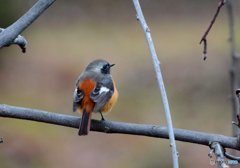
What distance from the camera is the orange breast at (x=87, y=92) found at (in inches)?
181

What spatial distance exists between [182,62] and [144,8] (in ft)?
28.3

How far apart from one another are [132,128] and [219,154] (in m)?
0.55

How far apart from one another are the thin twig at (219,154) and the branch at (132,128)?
0.05 meters

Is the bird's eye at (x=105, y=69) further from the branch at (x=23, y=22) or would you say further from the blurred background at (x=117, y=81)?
the blurred background at (x=117, y=81)

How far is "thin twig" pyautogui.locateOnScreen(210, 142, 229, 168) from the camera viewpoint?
2.41 m

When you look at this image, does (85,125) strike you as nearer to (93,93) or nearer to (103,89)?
(93,93)

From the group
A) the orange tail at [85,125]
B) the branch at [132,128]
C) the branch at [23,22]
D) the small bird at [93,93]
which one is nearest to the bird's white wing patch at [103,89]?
the small bird at [93,93]

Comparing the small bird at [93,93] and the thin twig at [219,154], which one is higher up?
the small bird at [93,93]

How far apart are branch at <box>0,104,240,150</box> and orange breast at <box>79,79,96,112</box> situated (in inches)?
49.1

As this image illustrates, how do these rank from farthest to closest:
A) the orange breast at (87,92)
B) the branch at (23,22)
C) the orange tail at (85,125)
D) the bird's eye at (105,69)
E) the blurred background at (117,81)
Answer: the blurred background at (117,81) → the bird's eye at (105,69) → the orange breast at (87,92) → the orange tail at (85,125) → the branch at (23,22)

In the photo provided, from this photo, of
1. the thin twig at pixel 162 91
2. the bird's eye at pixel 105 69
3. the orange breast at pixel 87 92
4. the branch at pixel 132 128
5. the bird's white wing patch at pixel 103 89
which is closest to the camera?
the thin twig at pixel 162 91

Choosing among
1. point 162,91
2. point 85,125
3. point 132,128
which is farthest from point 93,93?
point 162,91

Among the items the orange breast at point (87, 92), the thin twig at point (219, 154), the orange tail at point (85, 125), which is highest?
the orange breast at point (87, 92)

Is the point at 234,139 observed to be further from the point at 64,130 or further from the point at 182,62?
the point at 182,62
